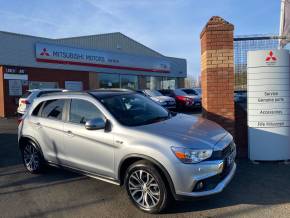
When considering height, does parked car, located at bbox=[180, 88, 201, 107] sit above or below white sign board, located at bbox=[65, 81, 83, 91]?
below

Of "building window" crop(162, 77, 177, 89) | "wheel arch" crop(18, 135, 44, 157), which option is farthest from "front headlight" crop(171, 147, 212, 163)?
"building window" crop(162, 77, 177, 89)

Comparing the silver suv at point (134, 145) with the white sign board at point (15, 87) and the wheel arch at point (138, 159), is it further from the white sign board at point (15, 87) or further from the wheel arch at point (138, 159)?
the white sign board at point (15, 87)

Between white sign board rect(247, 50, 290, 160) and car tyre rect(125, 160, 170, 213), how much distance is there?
3.13 metres

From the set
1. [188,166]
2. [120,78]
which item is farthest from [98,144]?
[120,78]

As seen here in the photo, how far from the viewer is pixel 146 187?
4.44 m

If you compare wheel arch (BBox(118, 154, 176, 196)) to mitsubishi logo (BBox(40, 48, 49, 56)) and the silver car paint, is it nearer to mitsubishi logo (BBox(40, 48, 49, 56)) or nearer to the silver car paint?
the silver car paint

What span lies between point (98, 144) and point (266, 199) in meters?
2.65

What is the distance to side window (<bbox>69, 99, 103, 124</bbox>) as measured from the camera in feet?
17.1

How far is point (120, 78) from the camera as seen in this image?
91.0 feet

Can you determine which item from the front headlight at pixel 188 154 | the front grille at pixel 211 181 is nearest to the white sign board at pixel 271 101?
the front grille at pixel 211 181

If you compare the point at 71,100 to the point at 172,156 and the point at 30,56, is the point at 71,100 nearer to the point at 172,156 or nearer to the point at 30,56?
the point at 172,156

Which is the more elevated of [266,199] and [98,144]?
[98,144]

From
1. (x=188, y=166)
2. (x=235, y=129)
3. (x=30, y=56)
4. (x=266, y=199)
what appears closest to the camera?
(x=188, y=166)

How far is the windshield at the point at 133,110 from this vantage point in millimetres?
5027
